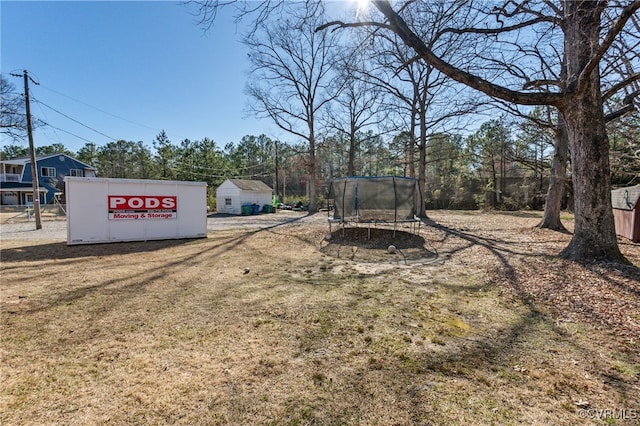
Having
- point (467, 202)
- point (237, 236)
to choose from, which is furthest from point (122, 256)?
point (467, 202)

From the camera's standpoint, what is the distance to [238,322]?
363cm

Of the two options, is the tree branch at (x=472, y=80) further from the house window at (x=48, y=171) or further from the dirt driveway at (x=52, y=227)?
the house window at (x=48, y=171)

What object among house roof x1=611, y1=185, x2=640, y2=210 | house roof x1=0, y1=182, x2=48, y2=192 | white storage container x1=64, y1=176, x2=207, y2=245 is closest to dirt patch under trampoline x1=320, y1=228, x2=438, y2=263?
white storage container x1=64, y1=176, x2=207, y2=245

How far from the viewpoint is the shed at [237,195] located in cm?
2762

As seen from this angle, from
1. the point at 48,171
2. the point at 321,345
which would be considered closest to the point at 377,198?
the point at 321,345

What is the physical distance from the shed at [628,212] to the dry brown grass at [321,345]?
4467 millimetres

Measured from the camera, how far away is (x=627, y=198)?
10.0m

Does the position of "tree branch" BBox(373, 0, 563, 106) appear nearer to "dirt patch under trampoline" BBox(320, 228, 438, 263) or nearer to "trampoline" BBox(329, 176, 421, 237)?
"dirt patch under trampoline" BBox(320, 228, 438, 263)

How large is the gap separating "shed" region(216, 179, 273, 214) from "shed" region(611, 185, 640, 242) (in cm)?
2477

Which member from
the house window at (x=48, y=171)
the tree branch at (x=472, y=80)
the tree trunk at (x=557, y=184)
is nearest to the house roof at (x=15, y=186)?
the house window at (x=48, y=171)

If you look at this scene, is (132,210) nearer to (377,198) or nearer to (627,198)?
(377,198)

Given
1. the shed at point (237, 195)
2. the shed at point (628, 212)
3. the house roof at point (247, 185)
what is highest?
the house roof at point (247, 185)

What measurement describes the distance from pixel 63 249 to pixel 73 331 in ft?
24.0

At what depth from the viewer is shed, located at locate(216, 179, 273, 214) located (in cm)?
2762
